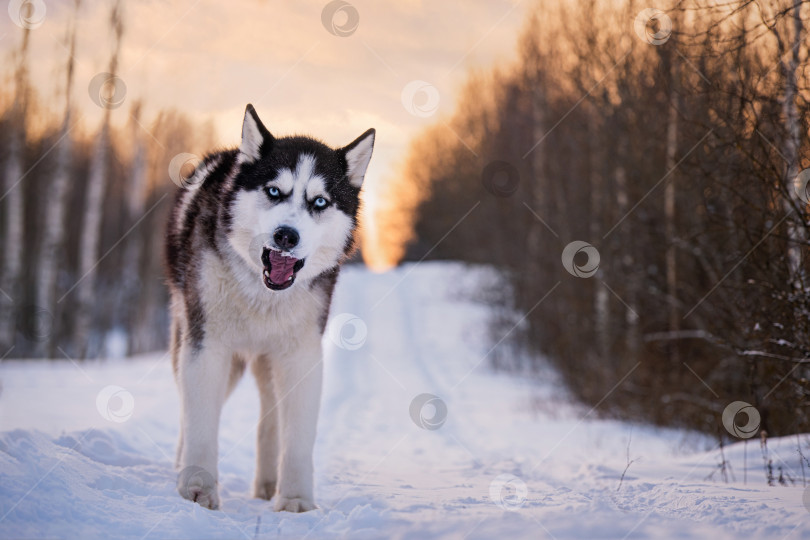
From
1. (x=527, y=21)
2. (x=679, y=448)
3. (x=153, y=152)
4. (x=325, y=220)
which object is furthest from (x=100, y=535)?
(x=153, y=152)

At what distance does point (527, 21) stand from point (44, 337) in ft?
48.0

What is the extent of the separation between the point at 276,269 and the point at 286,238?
8.4 inches

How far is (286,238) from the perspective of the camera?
127 inches

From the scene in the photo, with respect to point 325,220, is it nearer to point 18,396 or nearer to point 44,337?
point 18,396

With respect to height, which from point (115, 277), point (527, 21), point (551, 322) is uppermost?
point (527, 21)

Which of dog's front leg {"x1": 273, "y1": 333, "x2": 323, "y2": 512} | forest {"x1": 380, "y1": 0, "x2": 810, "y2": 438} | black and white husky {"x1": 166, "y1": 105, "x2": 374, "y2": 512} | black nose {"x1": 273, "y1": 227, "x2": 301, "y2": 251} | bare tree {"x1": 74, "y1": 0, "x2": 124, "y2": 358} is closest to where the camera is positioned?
black nose {"x1": 273, "y1": 227, "x2": 301, "y2": 251}

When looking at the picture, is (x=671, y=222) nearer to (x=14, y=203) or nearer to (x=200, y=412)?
(x=200, y=412)

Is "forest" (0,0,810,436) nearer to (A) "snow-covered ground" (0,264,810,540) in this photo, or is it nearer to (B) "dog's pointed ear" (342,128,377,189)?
(A) "snow-covered ground" (0,264,810,540)

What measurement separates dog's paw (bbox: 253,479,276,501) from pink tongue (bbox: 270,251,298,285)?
1580mm

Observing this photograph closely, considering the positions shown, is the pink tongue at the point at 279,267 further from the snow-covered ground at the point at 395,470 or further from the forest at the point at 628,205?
the forest at the point at 628,205

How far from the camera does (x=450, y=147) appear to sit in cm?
2762

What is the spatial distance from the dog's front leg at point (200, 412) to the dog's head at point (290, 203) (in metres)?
0.61

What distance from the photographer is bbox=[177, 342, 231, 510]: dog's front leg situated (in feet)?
11.3

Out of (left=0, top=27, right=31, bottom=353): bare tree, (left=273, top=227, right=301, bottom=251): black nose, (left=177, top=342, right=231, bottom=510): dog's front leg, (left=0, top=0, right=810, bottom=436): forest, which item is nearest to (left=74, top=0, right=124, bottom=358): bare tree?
(left=0, top=0, right=810, bottom=436): forest
